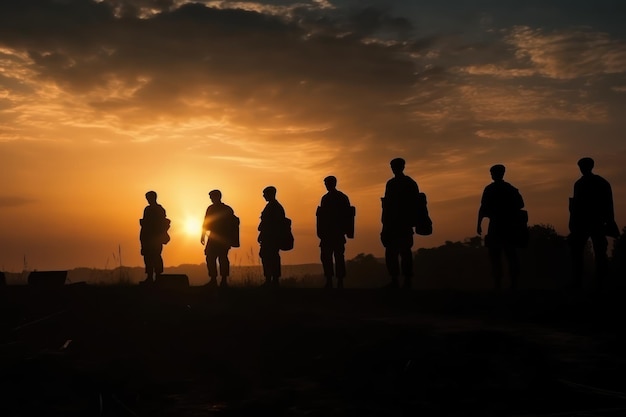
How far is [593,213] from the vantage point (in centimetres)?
1460

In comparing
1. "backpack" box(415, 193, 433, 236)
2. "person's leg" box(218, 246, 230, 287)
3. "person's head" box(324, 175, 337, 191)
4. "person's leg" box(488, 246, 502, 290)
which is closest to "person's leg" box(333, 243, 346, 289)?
"person's head" box(324, 175, 337, 191)

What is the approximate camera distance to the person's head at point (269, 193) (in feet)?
61.7

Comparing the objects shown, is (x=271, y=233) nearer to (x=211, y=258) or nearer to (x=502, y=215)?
(x=211, y=258)

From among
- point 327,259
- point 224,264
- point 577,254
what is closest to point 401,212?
point 327,259

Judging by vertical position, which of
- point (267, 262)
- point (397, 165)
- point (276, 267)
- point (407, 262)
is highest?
point (397, 165)

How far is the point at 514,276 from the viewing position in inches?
607

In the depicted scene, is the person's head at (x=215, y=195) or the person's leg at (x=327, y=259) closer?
the person's leg at (x=327, y=259)

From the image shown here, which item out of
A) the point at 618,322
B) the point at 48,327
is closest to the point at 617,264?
the point at 618,322

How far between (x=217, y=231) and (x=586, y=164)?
8.61 metres

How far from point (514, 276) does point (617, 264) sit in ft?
71.8

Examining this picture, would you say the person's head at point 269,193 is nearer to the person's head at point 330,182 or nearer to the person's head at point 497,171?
the person's head at point 330,182

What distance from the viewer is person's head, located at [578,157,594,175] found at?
14.6 m

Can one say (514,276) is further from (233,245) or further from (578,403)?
(578,403)

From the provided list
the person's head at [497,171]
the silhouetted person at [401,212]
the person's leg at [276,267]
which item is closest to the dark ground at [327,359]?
the silhouetted person at [401,212]
